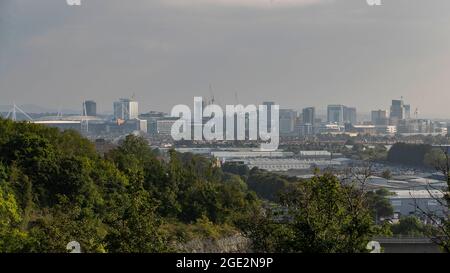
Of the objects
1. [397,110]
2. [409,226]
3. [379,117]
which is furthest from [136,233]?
[409,226]

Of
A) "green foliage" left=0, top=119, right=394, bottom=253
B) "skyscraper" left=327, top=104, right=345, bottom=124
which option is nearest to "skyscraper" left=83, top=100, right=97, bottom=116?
"green foliage" left=0, top=119, right=394, bottom=253

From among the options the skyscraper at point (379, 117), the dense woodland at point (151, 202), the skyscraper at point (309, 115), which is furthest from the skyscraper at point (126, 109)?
the skyscraper at point (379, 117)

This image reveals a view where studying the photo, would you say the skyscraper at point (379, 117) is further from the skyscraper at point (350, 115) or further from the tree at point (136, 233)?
the tree at point (136, 233)

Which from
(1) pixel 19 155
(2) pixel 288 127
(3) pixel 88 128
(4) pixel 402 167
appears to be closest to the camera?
(2) pixel 288 127

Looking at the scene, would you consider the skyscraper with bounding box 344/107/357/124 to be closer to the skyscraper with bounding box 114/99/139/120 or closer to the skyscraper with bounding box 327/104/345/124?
the skyscraper with bounding box 327/104/345/124
